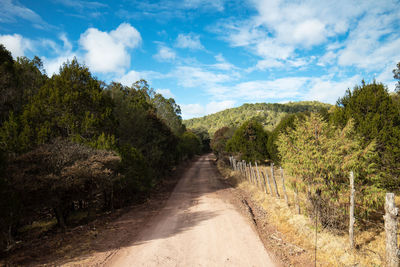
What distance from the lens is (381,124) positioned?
8.98 meters

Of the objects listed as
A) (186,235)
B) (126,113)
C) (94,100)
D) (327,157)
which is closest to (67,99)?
(94,100)

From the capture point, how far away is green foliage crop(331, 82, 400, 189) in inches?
342

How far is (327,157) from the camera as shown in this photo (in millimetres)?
7367

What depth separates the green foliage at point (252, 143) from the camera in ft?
87.1

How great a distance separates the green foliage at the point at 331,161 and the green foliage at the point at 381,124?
1165 mm

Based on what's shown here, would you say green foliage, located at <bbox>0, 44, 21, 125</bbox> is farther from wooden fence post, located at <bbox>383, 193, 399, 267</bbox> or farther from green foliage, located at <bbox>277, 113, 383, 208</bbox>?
wooden fence post, located at <bbox>383, 193, 399, 267</bbox>

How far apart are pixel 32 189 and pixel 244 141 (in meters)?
23.4

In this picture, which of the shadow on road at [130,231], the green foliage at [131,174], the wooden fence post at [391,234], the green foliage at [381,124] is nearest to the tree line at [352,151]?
the green foliage at [381,124]

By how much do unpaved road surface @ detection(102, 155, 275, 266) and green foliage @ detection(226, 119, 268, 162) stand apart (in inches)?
640

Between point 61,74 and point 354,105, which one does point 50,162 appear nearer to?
point 61,74

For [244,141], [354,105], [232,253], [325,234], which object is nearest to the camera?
[232,253]

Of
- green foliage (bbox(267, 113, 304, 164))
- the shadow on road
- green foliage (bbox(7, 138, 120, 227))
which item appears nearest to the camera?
the shadow on road

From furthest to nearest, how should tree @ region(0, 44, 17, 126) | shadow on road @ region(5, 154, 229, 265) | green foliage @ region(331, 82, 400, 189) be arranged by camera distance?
tree @ region(0, 44, 17, 126) < green foliage @ region(331, 82, 400, 189) < shadow on road @ region(5, 154, 229, 265)

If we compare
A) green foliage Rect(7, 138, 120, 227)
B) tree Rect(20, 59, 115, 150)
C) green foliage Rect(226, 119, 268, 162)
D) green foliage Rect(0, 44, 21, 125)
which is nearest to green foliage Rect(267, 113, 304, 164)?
green foliage Rect(226, 119, 268, 162)
